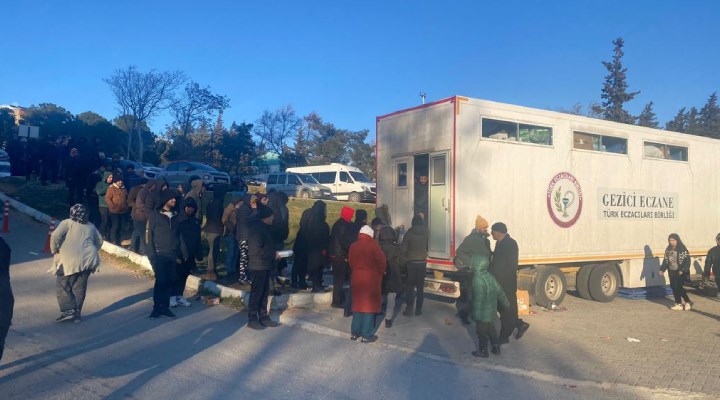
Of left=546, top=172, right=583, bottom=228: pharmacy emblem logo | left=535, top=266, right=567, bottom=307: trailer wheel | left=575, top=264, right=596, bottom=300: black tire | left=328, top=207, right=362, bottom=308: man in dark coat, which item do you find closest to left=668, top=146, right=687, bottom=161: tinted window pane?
left=546, top=172, right=583, bottom=228: pharmacy emblem logo

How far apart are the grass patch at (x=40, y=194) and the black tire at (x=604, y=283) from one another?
14167mm

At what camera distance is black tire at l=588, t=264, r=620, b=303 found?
454 inches

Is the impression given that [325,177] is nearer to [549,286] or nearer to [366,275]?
[549,286]

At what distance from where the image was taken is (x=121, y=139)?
164 ft

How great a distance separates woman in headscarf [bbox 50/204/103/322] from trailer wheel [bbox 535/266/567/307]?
7611 millimetres

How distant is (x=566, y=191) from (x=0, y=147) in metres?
63.0

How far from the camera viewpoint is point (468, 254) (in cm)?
854

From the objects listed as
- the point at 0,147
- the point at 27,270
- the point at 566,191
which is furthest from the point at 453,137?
the point at 0,147

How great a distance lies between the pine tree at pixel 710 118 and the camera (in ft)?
189

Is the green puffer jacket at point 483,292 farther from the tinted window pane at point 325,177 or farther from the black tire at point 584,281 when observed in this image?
the tinted window pane at point 325,177

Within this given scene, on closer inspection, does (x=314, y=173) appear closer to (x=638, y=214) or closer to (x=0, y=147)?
(x=638, y=214)

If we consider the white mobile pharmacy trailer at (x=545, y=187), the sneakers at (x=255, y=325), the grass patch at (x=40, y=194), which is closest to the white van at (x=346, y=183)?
the grass patch at (x=40, y=194)

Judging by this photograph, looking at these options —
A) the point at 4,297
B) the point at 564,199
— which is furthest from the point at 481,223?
the point at 4,297

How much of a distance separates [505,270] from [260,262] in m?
3.41
